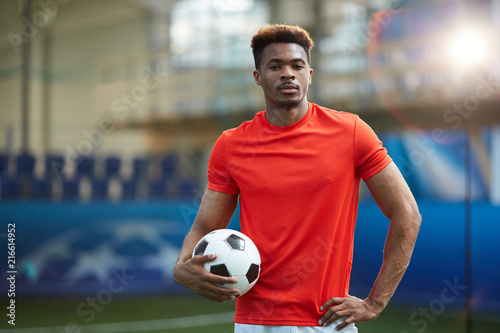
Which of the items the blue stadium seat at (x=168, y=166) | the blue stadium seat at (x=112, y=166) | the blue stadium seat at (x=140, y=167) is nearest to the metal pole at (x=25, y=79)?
the blue stadium seat at (x=112, y=166)

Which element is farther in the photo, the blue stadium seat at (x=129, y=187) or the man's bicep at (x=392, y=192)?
the blue stadium seat at (x=129, y=187)

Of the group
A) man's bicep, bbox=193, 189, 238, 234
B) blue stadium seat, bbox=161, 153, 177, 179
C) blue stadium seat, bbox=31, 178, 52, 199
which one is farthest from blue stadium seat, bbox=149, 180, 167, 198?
man's bicep, bbox=193, 189, 238, 234

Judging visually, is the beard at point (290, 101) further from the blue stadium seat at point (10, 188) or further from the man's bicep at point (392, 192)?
the blue stadium seat at point (10, 188)

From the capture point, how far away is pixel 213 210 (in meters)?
2.42

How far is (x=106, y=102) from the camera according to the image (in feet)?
37.4

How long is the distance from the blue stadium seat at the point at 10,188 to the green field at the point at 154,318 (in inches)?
61.3

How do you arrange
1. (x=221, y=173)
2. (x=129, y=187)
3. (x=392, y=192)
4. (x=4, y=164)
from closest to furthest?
(x=392, y=192) < (x=221, y=173) < (x=4, y=164) < (x=129, y=187)

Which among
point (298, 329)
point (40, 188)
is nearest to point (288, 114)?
point (298, 329)

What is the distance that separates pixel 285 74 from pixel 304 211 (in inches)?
21.2

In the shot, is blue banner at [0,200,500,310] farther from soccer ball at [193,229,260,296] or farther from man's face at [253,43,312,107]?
soccer ball at [193,229,260,296]

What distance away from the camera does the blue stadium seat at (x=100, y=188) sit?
32.1 ft

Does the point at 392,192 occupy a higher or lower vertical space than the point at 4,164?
higher

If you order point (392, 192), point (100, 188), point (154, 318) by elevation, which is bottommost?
point (154, 318)

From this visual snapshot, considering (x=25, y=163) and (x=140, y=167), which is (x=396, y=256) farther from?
(x=140, y=167)
